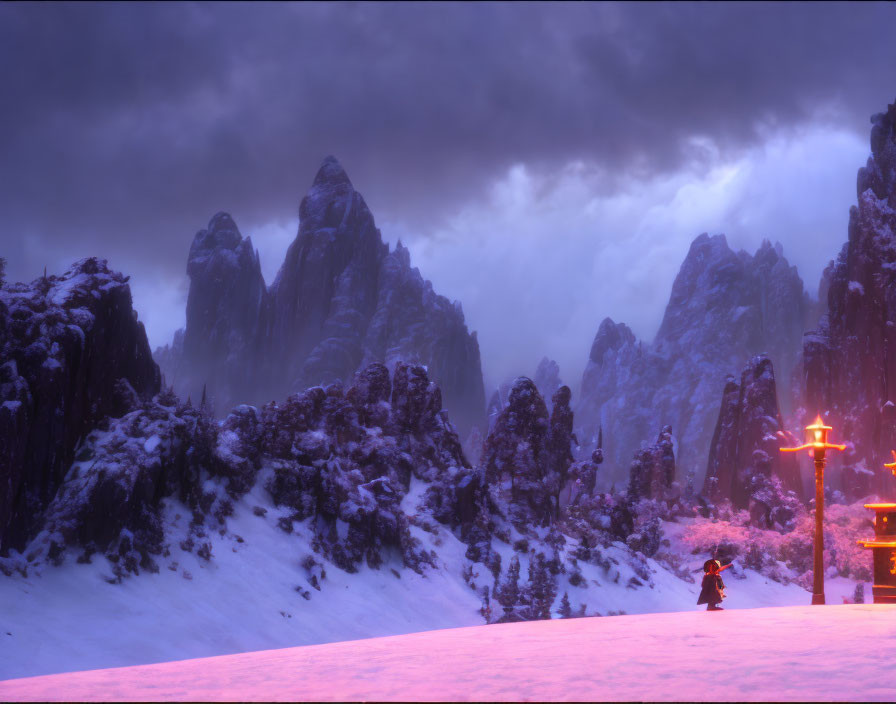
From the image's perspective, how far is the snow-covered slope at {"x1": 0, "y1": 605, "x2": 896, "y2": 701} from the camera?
8.60m

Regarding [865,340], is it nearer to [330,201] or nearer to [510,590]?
[510,590]

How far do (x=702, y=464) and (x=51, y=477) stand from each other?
163058mm

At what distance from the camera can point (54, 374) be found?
114 ft

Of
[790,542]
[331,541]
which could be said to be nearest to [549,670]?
[331,541]

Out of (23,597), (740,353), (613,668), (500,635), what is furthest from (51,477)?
(740,353)

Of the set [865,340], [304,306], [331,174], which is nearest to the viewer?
[865,340]

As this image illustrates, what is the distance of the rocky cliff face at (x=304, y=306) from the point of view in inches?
5901

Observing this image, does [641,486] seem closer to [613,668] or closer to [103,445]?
[103,445]

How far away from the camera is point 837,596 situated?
7188 centimetres

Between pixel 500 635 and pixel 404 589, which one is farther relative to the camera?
pixel 404 589

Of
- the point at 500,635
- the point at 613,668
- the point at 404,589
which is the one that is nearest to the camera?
the point at 613,668

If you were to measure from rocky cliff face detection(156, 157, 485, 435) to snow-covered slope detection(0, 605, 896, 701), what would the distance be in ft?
433

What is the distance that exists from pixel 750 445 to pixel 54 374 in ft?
296

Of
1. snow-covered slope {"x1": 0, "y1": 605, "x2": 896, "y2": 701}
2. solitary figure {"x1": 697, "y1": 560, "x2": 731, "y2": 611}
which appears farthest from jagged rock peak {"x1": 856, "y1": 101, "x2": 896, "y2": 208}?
snow-covered slope {"x1": 0, "y1": 605, "x2": 896, "y2": 701}
